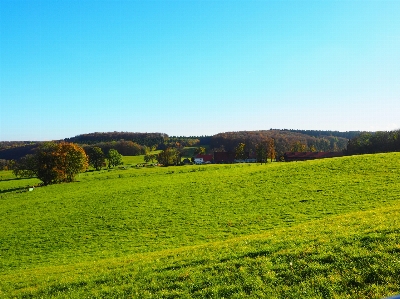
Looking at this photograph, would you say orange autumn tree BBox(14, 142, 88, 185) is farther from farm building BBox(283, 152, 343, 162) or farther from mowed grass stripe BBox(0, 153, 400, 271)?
farm building BBox(283, 152, 343, 162)

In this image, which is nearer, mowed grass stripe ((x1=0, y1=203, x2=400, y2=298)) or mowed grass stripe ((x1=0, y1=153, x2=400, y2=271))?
mowed grass stripe ((x1=0, y1=203, x2=400, y2=298))

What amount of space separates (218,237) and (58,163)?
70515 mm

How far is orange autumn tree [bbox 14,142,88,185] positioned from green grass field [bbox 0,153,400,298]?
1694 centimetres

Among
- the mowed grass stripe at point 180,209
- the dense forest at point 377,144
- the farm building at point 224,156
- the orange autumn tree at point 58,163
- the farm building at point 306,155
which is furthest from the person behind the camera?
the farm building at point 224,156

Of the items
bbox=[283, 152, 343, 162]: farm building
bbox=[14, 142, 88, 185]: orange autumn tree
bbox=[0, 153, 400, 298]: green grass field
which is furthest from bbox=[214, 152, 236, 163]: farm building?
bbox=[0, 153, 400, 298]: green grass field

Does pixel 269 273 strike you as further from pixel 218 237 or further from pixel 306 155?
pixel 306 155

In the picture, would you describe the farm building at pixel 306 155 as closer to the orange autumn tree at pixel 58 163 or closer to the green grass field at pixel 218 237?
the green grass field at pixel 218 237

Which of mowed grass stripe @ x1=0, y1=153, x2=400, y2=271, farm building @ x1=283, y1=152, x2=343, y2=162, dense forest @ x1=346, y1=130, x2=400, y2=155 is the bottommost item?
mowed grass stripe @ x1=0, y1=153, x2=400, y2=271

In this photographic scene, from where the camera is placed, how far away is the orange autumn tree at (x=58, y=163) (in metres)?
81.2

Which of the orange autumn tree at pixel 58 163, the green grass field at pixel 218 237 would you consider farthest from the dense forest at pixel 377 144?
the orange autumn tree at pixel 58 163

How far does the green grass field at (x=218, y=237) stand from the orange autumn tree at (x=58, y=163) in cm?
1694

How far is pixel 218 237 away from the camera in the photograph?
27531 mm

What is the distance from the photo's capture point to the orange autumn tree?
8117 centimetres

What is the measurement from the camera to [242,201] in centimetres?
4156
